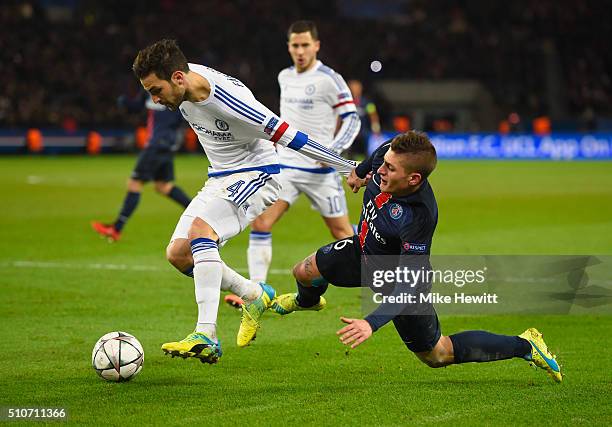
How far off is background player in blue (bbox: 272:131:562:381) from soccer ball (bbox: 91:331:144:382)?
4.09ft

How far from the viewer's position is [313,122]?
32.3 feet

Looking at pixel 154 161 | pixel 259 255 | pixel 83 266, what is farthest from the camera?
pixel 154 161

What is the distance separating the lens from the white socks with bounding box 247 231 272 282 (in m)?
9.15

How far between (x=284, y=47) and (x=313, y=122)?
112ft

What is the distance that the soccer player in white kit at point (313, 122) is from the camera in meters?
9.57

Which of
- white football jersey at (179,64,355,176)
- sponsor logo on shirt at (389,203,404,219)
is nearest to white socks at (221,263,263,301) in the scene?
white football jersey at (179,64,355,176)

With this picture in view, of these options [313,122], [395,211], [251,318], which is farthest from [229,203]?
[313,122]

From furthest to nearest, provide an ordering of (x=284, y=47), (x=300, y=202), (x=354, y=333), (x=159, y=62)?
(x=284, y=47)
(x=300, y=202)
(x=159, y=62)
(x=354, y=333)

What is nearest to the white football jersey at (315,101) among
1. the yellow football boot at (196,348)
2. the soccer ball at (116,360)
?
the yellow football boot at (196,348)

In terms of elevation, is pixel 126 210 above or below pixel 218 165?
below

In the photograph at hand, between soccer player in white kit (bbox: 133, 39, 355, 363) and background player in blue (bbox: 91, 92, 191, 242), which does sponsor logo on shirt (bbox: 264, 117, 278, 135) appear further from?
background player in blue (bbox: 91, 92, 191, 242)

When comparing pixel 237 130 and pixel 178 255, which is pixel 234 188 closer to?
pixel 237 130

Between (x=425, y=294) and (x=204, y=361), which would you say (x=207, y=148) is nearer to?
(x=204, y=361)

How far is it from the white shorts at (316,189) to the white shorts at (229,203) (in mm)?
2136
